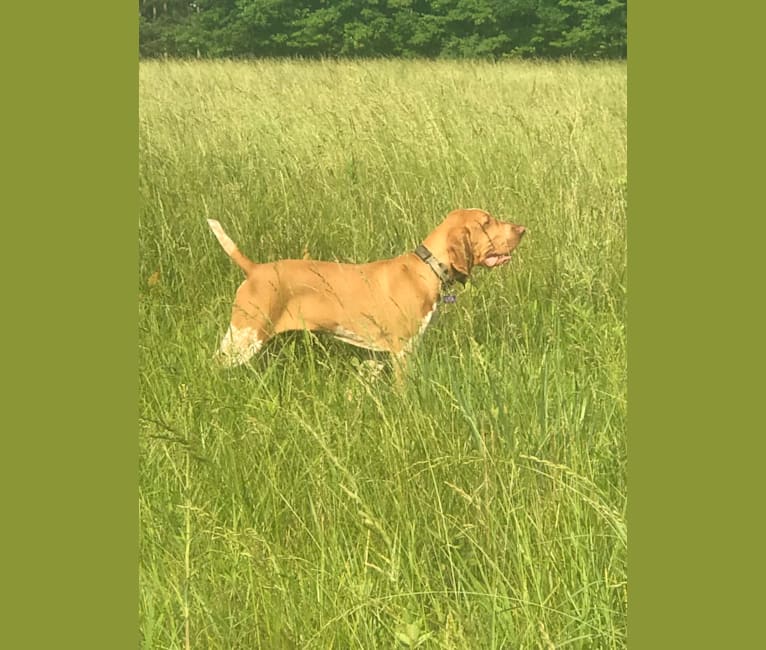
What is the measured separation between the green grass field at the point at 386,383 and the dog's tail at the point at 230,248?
6 centimetres

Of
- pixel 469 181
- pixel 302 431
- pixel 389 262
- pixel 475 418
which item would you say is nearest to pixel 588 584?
pixel 475 418

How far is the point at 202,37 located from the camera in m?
3.39

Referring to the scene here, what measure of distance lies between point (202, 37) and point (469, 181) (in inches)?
43.9

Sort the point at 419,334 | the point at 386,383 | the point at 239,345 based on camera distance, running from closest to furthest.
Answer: the point at 386,383 < the point at 239,345 < the point at 419,334

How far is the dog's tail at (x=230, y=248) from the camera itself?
138 inches

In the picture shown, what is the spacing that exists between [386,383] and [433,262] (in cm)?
58

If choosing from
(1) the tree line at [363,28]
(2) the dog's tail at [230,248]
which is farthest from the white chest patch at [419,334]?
(1) the tree line at [363,28]

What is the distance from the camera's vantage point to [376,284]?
3.58 m

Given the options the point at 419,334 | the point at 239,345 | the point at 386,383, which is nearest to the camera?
the point at 386,383

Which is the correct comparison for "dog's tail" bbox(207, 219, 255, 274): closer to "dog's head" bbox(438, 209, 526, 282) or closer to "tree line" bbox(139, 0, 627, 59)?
"tree line" bbox(139, 0, 627, 59)

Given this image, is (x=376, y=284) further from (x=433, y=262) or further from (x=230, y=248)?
(x=230, y=248)

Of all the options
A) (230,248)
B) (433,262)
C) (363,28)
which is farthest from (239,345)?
(363,28)

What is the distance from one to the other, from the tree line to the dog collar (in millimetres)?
697

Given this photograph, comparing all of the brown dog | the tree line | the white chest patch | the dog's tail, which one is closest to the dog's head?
the brown dog
